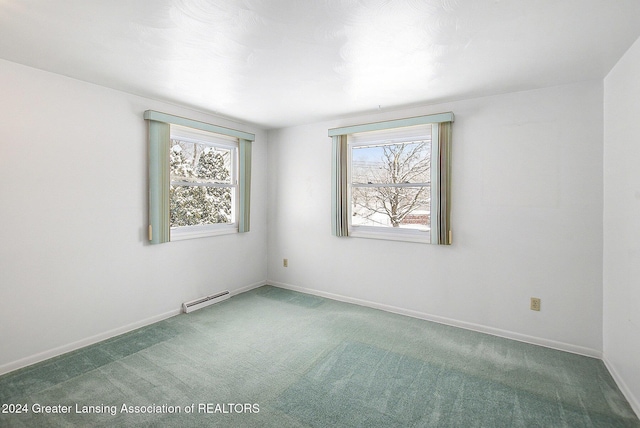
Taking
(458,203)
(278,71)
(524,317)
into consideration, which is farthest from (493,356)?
(278,71)

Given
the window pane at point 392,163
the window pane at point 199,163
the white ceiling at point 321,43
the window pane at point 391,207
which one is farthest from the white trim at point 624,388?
the window pane at point 199,163

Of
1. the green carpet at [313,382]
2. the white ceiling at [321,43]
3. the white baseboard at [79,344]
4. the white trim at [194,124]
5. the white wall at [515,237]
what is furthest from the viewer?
the white trim at [194,124]

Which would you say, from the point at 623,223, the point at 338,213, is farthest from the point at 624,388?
the point at 338,213

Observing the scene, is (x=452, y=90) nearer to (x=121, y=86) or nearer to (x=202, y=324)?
(x=121, y=86)

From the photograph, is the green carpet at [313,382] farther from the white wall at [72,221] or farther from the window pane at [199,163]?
the window pane at [199,163]

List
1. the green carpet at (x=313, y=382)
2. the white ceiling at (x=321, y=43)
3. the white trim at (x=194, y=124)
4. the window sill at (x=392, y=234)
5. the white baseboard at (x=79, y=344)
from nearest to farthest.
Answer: the white ceiling at (x=321, y=43)
the green carpet at (x=313, y=382)
the white baseboard at (x=79, y=344)
the white trim at (x=194, y=124)
the window sill at (x=392, y=234)

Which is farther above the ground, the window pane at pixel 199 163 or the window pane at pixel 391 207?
the window pane at pixel 199 163

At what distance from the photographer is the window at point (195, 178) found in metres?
3.20

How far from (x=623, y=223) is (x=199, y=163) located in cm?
404

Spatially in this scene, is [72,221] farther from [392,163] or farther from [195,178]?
[392,163]

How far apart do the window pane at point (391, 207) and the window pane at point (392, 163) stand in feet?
0.38

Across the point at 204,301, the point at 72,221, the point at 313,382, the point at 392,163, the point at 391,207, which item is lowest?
the point at 313,382

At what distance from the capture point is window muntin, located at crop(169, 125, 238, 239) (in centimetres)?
354

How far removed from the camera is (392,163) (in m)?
3.73
